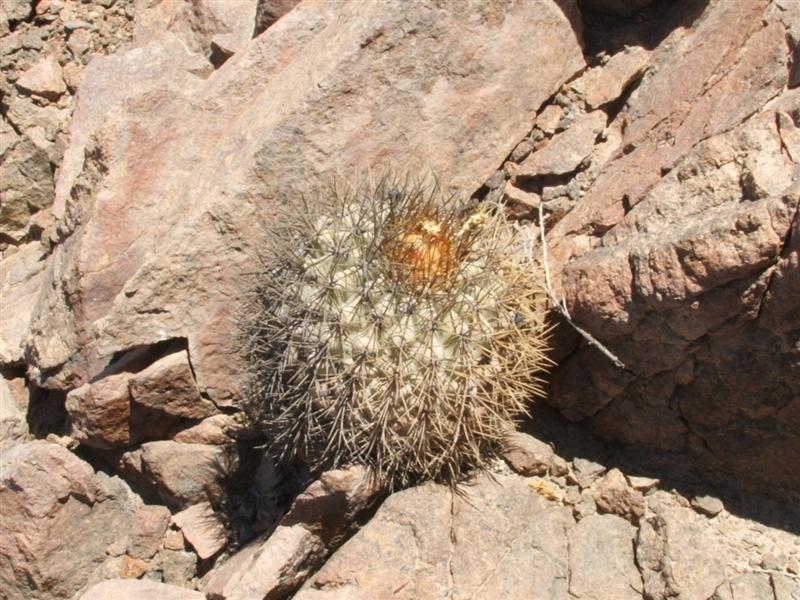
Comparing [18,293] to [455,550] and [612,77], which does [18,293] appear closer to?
[455,550]

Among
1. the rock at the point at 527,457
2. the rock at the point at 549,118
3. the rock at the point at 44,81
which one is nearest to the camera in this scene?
the rock at the point at 527,457

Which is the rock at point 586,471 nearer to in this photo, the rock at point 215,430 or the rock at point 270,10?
the rock at point 215,430

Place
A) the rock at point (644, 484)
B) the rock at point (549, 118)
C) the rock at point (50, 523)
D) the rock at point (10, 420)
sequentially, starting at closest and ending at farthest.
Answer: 1. the rock at point (644, 484)
2. the rock at point (50, 523)
3. the rock at point (549, 118)
4. the rock at point (10, 420)

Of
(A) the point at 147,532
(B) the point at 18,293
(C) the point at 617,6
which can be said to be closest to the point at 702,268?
(C) the point at 617,6

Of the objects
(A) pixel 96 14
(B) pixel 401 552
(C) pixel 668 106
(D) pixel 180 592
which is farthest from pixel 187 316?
(A) pixel 96 14

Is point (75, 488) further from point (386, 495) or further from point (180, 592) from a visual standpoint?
point (386, 495)

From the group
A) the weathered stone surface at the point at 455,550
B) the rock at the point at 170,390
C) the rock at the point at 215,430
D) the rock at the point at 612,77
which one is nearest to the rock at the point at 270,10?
the rock at the point at 612,77
